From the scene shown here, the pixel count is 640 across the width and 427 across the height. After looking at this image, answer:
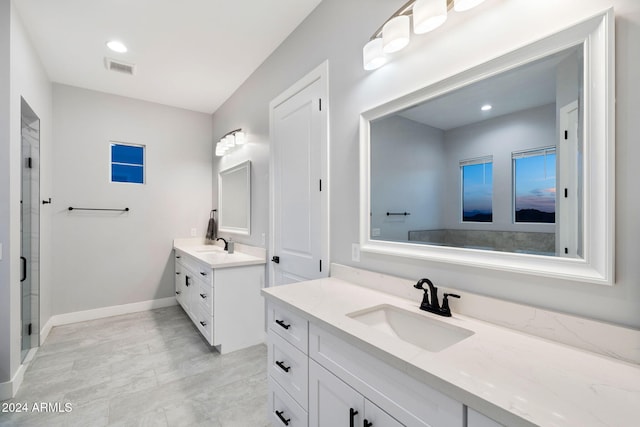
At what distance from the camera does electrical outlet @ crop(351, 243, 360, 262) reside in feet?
5.77

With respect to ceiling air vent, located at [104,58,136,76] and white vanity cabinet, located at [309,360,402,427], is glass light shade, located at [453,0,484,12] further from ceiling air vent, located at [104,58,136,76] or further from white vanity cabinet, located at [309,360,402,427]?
ceiling air vent, located at [104,58,136,76]

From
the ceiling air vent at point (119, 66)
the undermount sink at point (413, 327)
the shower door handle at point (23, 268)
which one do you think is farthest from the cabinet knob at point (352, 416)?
the ceiling air vent at point (119, 66)

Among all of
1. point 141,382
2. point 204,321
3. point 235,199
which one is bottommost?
point 141,382

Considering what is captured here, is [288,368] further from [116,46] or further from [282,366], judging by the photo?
[116,46]

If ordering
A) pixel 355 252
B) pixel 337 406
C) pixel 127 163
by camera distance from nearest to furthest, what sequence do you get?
pixel 337 406
pixel 355 252
pixel 127 163

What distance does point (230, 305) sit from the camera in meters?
2.62

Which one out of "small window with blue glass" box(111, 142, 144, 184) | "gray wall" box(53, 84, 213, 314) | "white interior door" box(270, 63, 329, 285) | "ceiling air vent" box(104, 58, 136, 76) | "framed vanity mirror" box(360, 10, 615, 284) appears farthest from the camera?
"small window with blue glass" box(111, 142, 144, 184)

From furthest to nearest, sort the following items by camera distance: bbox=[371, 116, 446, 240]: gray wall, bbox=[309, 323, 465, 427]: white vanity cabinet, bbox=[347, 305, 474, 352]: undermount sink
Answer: bbox=[371, 116, 446, 240]: gray wall → bbox=[347, 305, 474, 352]: undermount sink → bbox=[309, 323, 465, 427]: white vanity cabinet

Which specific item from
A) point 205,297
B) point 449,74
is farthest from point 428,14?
point 205,297

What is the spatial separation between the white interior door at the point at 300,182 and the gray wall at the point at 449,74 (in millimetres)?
106

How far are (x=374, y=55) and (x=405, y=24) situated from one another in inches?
8.8

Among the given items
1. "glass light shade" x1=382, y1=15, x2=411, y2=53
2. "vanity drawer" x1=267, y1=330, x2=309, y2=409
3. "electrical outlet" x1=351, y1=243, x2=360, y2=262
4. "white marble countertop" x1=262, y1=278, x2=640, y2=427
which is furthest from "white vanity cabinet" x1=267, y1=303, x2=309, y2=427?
"glass light shade" x1=382, y1=15, x2=411, y2=53

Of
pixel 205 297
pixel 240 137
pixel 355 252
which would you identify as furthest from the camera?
pixel 240 137

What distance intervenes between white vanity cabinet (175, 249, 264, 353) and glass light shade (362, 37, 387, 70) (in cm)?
199
